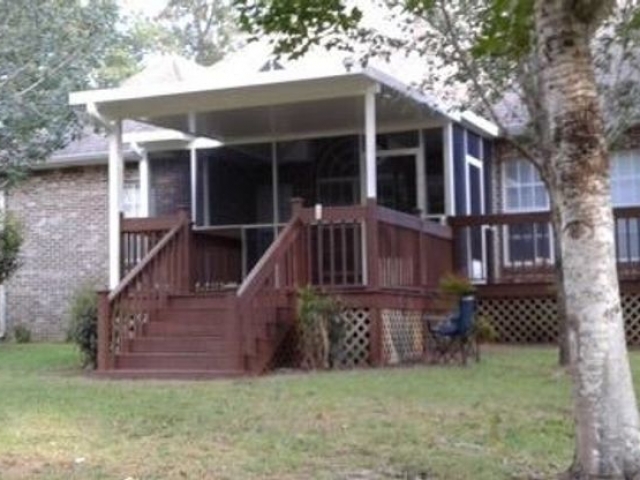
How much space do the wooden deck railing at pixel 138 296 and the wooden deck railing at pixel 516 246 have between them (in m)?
4.52

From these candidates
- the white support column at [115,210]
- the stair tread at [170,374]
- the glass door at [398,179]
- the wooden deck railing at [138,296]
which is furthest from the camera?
the glass door at [398,179]

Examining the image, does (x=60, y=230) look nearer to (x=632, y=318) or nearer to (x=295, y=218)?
(x=295, y=218)

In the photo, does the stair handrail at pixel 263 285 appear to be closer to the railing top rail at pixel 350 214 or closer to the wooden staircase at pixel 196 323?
the wooden staircase at pixel 196 323

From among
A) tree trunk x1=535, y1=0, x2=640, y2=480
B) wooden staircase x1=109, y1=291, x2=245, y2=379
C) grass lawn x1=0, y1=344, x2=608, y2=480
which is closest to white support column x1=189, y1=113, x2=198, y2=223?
wooden staircase x1=109, y1=291, x2=245, y2=379

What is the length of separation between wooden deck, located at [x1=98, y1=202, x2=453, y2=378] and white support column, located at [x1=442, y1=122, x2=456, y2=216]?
1876 millimetres

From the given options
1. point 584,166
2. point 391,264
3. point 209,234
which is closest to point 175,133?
point 209,234

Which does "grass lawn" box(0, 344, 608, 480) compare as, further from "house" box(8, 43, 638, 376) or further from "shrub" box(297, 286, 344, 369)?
"house" box(8, 43, 638, 376)

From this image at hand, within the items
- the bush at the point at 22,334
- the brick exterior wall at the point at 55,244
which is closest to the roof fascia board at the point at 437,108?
the brick exterior wall at the point at 55,244

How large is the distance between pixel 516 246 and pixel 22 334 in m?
9.77

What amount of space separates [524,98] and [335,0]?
449cm

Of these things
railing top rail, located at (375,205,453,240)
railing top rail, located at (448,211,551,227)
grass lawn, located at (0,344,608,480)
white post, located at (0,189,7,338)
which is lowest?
grass lawn, located at (0,344,608,480)

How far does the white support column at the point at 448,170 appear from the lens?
16984mm

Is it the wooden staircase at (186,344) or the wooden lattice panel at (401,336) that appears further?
the wooden lattice panel at (401,336)

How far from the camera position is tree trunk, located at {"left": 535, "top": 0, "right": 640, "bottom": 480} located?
19.3ft
